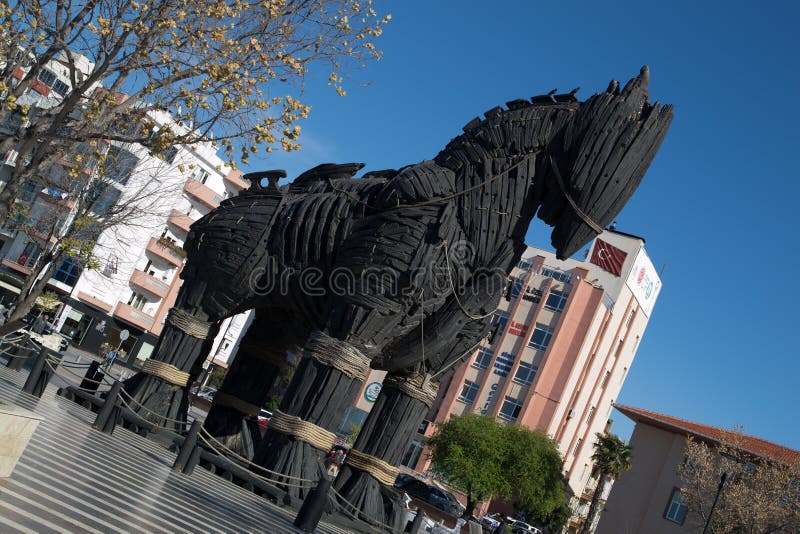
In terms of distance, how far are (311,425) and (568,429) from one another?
43.6m

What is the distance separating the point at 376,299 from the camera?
334 inches

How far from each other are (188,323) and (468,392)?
40908mm

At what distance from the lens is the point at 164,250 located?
1690 inches

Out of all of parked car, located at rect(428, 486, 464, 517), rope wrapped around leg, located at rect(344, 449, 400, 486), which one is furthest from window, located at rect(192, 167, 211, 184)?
rope wrapped around leg, located at rect(344, 449, 400, 486)

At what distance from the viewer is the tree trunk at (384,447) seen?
923cm

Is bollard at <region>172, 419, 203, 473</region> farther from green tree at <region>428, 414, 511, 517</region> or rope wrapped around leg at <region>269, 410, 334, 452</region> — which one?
green tree at <region>428, 414, 511, 517</region>

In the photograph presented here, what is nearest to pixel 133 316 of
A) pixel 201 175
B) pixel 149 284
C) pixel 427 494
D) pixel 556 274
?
pixel 149 284

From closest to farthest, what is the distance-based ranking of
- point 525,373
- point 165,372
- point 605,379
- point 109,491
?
point 109,491 < point 165,372 < point 525,373 < point 605,379

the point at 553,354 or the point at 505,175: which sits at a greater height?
the point at 553,354

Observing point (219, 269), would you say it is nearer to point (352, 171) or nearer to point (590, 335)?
point (352, 171)

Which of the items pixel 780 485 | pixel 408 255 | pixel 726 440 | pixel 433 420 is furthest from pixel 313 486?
pixel 433 420

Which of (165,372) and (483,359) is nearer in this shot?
(165,372)

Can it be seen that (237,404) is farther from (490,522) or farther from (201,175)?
(201,175)

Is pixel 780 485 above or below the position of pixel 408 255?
above
